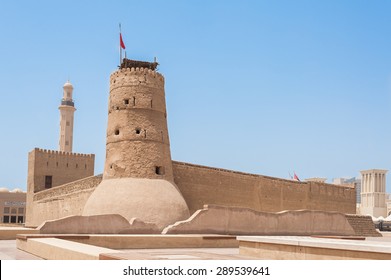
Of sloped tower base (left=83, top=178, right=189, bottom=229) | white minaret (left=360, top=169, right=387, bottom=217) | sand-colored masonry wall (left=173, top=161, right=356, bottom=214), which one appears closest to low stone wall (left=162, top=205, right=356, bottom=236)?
sloped tower base (left=83, top=178, right=189, bottom=229)

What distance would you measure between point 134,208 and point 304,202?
10.7 m

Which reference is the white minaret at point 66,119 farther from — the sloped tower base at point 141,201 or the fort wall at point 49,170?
the sloped tower base at point 141,201

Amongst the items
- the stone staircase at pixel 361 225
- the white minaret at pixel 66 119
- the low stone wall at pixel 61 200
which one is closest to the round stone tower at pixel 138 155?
the low stone wall at pixel 61 200

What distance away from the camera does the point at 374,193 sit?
261 feet

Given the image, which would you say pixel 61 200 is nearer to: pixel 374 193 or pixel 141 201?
pixel 141 201

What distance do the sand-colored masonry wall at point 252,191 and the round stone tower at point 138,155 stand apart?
1.53 meters

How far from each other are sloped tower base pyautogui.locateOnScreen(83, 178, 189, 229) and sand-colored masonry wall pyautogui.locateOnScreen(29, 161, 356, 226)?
2.05m

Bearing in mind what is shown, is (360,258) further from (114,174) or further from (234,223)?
(114,174)

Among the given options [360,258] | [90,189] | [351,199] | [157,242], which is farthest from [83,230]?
[351,199]

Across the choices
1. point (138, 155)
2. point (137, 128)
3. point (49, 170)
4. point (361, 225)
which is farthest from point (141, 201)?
point (49, 170)

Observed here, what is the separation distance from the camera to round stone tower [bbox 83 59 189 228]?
59.2 ft

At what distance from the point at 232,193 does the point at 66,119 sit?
24.5 meters

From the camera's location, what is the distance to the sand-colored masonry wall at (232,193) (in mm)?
21219

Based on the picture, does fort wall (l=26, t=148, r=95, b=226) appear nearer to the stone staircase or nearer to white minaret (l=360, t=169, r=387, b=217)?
the stone staircase
